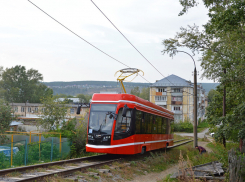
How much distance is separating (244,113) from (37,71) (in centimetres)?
7815

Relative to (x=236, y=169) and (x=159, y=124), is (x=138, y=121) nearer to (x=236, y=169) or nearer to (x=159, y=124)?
(x=159, y=124)

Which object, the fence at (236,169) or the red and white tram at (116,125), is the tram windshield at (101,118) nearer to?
the red and white tram at (116,125)

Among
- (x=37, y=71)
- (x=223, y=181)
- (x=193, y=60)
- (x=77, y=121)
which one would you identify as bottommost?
(x=223, y=181)

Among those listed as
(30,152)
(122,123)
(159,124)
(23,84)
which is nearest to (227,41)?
(159,124)

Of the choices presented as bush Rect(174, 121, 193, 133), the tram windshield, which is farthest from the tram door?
bush Rect(174, 121, 193, 133)

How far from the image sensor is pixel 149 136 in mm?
15555

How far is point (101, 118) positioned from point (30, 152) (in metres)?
4.19

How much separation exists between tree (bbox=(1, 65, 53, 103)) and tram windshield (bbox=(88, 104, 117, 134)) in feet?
232

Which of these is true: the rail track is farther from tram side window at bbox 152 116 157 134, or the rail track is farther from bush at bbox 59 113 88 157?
tram side window at bbox 152 116 157 134

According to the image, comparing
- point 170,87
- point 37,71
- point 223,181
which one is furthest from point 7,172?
point 37,71

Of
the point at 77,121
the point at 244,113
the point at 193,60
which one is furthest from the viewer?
the point at 193,60

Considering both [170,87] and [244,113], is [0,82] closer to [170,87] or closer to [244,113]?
[170,87]

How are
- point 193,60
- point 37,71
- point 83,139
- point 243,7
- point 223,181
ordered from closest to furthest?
point 223,181
point 243,7
point 83,139
point 193,60
point 37,71

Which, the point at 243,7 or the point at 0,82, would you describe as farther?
the point at 0,82
